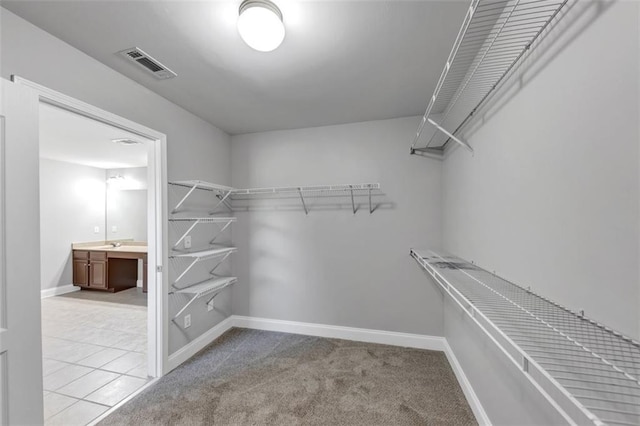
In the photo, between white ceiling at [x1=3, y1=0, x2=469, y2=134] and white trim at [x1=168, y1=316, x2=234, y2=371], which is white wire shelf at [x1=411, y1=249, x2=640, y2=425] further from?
white trim at [x1=168, y1=316, x2=234, y2=371]

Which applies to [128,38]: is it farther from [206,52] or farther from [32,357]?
[32,357]

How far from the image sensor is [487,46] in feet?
4.17

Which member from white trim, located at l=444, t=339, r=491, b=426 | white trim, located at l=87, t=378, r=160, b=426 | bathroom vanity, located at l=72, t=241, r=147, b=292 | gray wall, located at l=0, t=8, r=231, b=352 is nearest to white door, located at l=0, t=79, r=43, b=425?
gray wall, located at l=0, t=8, r=231, b=352

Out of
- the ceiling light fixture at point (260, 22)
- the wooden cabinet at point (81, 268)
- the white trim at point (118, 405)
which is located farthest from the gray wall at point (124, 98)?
the wooden cabinet at point (81, 268)

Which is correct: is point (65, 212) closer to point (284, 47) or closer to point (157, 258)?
point (157, 258)

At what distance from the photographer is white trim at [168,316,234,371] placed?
7.52ft

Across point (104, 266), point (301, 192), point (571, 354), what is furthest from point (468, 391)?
point (104, 266)

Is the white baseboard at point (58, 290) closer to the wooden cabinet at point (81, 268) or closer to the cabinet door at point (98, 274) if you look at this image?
the wooden cabinet at point (81, 268)

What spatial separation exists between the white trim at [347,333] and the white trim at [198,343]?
141 millimetres

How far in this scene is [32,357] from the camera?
1318 mm

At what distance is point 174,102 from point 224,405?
8.10ft

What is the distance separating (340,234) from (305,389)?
56.4 inches

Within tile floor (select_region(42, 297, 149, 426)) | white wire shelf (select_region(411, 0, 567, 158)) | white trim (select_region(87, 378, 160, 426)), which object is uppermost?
white wire shelf (select_region(411, 0, 567, 158))

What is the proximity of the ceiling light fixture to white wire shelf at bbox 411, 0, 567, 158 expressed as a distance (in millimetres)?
822
